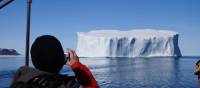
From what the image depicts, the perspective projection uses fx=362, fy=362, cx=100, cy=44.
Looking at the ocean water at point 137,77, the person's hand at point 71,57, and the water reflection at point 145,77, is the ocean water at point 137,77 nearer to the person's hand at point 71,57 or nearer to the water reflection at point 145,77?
the water reflection at point 145,77

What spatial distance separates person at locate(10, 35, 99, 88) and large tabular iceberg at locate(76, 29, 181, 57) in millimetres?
74391

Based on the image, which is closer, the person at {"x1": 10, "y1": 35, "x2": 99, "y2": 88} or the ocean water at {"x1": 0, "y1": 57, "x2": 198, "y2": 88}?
the person at {"x1": 10, "y1": 35, "x2": 99, "y2": 88}

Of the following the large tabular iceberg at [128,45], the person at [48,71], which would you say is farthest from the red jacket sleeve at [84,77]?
the large tabular iceberg at [128,45]

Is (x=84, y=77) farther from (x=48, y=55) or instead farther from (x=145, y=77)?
(x=145, y=77)

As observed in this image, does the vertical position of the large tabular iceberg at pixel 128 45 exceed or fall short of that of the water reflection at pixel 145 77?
it exceeds it

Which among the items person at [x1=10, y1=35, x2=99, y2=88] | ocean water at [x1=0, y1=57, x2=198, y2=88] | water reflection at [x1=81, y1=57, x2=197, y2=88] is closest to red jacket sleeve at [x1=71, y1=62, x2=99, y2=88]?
person at [x1=10, y1=35, x2=99, y2=88]

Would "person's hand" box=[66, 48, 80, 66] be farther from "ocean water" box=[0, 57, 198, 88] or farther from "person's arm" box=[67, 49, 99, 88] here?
"ocean water" box=[0, 57, 198, 88]

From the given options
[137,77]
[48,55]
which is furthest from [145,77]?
[48,55]

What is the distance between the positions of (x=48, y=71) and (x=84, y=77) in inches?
5.9

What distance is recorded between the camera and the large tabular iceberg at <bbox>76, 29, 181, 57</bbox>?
76.4 meters

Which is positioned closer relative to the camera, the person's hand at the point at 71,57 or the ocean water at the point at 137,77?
the person's hand at the point at 71,57

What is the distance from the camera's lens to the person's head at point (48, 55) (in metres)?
1.48

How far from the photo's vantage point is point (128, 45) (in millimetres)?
77938

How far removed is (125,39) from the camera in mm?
77625
